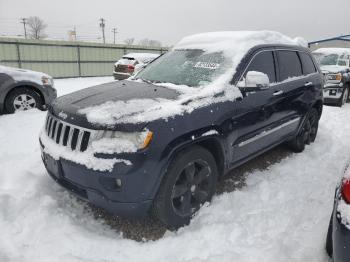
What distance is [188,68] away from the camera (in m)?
3.90

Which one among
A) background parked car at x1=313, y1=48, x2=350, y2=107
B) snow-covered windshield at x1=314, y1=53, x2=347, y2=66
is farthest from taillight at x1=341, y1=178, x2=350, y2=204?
snow-covered windshield at x1=314, y1=53, x2=347, y2=66

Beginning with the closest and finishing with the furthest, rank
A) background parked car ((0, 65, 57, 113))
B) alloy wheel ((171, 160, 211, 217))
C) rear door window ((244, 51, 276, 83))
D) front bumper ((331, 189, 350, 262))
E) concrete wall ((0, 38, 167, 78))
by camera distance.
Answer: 1. front bumper ((331, 189, 350, 262))
2. alloy wheel ((171, 160, 211, 217))
3. rear door window ((244, 51, 276, 83))
4. background parked car ((0, 65, 57, 113))
5. concrete wall ((0, 38, 167, 78))

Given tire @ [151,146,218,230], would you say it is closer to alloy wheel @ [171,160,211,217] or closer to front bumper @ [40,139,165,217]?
alloy wheel @ [171,160,211,217]

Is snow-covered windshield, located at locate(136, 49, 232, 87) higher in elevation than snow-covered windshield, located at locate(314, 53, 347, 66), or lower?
higher

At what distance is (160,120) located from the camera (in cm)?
277

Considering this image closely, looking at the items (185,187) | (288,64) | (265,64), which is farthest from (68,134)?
(288,64)

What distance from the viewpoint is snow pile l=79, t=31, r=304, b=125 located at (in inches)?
110

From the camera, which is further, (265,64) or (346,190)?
(265,64)

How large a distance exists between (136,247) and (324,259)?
1611mm

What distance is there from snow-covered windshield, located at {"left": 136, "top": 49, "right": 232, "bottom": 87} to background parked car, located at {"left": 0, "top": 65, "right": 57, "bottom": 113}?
11.5 ft

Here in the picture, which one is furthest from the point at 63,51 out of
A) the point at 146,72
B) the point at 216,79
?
the point at 216,79

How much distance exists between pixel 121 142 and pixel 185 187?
0.83m

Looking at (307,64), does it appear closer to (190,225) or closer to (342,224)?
(190,225)

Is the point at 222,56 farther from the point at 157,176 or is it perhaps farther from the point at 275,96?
the point at 157,176
